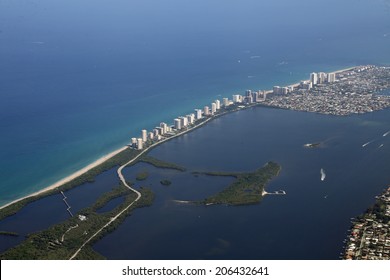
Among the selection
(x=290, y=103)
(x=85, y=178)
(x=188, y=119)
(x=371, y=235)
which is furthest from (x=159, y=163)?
(x=290, y=103)

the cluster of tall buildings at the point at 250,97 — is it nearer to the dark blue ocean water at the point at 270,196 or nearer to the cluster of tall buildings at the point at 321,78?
the dark blue ocean water at the point at 270,196

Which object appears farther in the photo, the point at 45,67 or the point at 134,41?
the point at 134,41

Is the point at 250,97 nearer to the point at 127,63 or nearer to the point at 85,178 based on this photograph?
the point at 85,178

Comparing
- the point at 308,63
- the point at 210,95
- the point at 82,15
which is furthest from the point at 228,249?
the point at 82,15

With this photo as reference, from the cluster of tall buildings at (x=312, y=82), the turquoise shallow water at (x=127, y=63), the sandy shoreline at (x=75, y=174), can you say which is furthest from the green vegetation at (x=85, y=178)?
the cluster of tall buildings at (x=312, y=82)

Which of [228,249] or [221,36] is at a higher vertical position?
[221,36]

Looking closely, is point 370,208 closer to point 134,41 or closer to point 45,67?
Answer: point 45,67
